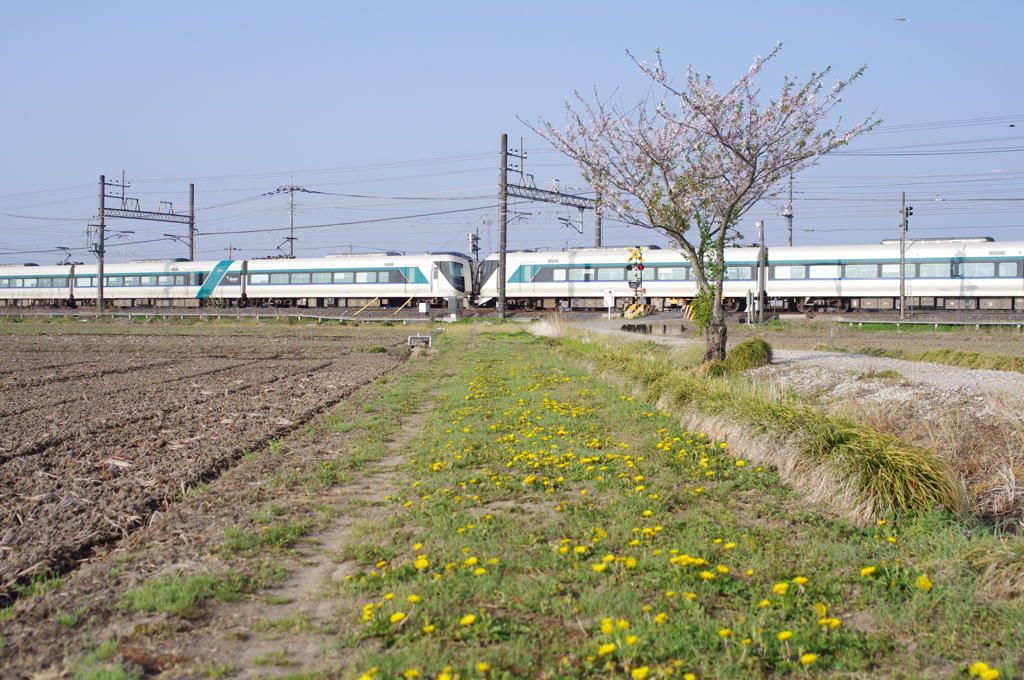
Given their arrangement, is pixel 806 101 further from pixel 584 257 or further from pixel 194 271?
pixel 194 271

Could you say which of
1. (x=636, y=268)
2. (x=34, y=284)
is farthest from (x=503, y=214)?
(x=34, y=284)

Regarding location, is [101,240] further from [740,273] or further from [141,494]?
[141,494]

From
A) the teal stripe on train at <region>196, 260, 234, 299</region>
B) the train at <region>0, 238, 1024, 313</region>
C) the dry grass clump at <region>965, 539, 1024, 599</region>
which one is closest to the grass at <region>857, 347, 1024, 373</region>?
the dry grass clump at <region>965, 539, 1024, 599</region>

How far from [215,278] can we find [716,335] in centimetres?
4555

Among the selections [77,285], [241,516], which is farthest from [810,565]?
[77,285]

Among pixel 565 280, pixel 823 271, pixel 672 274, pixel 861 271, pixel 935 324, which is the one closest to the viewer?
pixel 935 324

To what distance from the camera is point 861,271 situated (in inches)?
1537

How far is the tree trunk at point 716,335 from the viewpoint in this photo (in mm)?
13445

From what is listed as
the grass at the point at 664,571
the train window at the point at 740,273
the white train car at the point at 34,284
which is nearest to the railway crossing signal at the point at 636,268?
the train window at the point at 740,273

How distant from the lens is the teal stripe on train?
5259 centimetres

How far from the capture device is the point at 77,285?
5722 centimetres

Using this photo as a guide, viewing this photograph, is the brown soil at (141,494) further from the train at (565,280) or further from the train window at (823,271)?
the train window at (823,271)

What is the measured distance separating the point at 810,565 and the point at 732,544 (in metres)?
0.43

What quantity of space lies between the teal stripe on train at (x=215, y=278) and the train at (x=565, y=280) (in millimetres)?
72
